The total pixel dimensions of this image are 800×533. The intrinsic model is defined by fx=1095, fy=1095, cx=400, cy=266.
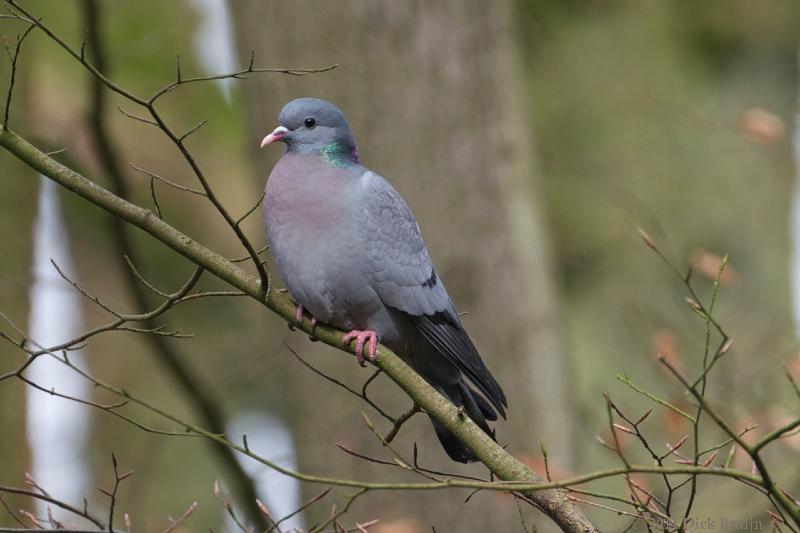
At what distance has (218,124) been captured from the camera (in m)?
9.95

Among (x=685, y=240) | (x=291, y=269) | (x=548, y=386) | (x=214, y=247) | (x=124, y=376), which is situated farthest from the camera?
(x=124, y=376)

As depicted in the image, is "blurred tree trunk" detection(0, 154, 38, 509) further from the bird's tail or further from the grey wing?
the bird's tail

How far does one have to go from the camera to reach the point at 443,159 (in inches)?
210

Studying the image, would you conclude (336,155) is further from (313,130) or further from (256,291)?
(256,291)

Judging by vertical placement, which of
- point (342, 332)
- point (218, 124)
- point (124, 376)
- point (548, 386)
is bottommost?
point (342, 332)

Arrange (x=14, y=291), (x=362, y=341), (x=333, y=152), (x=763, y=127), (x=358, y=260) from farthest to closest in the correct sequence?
(x=14, y=291)
(x=763, y=127)
(x=333, y=152)
(x=358, y=260)
(x=362, y=341)

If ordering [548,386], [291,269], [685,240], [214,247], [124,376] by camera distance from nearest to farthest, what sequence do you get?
[291,269] < [548,386] < [685,240] < [214,247] < [124,376]

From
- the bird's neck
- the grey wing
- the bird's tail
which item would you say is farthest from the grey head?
the bird's tail

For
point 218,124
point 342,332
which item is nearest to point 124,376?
point 218,124

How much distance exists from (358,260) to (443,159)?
5.81ft

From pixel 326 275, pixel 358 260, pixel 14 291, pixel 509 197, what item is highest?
pixel 509 197

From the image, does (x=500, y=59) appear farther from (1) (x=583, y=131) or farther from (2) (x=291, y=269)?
(2) (x=291, y=269)

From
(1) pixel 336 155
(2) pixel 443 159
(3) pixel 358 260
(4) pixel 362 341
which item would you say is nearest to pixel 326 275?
(3) pixel 358 260

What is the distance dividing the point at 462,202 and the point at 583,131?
1.87 meters
